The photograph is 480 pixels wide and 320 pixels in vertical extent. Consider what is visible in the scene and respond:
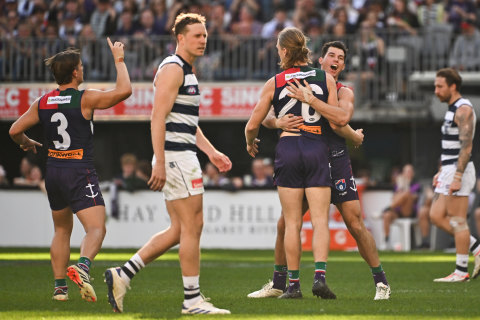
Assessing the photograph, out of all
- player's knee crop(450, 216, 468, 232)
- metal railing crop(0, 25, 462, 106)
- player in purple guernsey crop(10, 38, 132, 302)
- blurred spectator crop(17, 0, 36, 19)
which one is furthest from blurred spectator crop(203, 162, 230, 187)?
player in purple guernsey crop(10, 38, 132, 302)

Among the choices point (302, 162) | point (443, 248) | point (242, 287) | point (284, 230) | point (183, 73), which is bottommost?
point (443, 248)

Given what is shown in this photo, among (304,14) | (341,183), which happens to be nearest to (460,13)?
(304,14)

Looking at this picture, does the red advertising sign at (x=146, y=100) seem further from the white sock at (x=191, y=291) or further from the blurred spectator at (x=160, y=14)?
the white sock at (x=191, y=291)

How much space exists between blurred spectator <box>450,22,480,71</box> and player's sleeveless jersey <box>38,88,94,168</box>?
13.9m

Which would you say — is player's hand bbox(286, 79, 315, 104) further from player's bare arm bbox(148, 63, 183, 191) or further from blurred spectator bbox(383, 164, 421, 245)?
blurred spectator bbox(383, 164, 421, 245)

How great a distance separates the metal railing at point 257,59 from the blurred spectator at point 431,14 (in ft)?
2.15

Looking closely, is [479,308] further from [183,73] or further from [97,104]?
[97,104]

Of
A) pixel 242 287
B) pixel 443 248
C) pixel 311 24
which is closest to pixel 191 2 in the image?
pixel 311 24

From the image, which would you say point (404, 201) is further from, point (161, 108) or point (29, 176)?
point (161, 108)

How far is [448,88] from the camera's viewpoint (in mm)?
11750

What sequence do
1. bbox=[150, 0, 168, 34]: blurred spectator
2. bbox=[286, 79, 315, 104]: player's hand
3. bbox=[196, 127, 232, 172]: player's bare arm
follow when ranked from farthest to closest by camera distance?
bbox=[150, 0, 168, 34]: blurred spectator → bbox=[286, 79, 315, 104]: player's hand → bbox=[196, 127, 232, 172]: player's bare arm

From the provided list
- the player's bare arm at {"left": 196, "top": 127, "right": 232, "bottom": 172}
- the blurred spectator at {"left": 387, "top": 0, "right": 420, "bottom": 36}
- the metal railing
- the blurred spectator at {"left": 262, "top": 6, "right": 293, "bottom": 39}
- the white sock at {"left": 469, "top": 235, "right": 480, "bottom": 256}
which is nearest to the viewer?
the player's bare arm at {"left": 196, "top": 127, "right": 232, "bottom": 172}

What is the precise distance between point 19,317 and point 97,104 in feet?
6.85

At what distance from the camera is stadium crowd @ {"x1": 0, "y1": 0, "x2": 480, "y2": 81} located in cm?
2220
